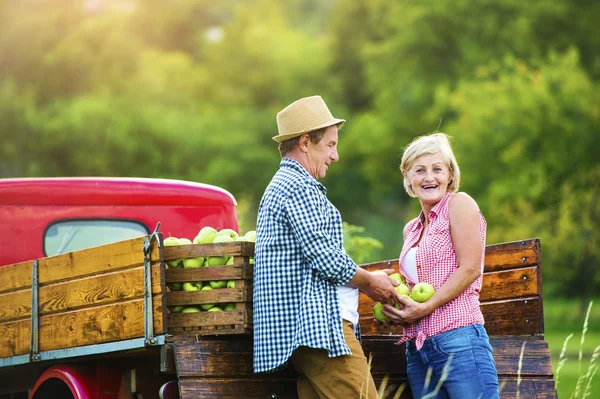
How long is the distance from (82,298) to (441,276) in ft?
6.78

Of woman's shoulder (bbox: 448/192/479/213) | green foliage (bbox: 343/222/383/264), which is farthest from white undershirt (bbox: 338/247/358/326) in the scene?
green foliage (bbox: 343/222/383/264)

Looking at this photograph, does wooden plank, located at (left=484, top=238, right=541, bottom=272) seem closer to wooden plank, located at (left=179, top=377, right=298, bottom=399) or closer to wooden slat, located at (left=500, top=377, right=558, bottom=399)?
wooden slat, located at (left=500, top=377, right=558, bottom=399)

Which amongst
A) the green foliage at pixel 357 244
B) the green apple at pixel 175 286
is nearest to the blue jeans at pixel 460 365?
the green apple at pixel 175 286

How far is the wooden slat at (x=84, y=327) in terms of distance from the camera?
5402 mm

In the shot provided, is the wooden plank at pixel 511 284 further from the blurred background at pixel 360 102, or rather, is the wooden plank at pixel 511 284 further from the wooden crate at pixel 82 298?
the blurred background at pixel 360 102

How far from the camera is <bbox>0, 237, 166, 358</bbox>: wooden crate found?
5.42 meters

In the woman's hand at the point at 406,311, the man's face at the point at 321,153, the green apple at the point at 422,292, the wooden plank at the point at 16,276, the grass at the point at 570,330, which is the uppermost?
the grass at the point at 570,330

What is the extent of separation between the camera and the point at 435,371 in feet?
17.2

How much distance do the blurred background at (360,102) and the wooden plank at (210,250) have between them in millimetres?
14587

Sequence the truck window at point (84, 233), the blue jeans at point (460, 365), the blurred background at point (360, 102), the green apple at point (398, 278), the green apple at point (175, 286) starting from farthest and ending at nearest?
the blurred background at point (360, 102)
the truck window at point (84, 233)
the green apple at point (398, 278)
the green apple at point (175, 286)
the blue jeans at point (460, 365)

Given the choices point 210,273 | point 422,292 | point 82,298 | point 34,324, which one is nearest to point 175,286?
point 210,273

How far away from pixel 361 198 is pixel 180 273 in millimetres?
48878

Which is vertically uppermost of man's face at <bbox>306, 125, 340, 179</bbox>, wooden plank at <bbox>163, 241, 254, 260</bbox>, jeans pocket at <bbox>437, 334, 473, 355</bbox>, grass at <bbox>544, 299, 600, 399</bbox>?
grass at <bbox>544, 299, 600, 399</bbox>

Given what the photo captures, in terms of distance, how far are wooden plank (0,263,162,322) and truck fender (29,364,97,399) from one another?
1.22 feet
